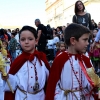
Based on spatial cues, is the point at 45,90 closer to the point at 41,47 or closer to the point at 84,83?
the point at 84,83

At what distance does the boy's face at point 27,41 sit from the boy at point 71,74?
387 millimetres

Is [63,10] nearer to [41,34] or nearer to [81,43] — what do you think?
[41,34]

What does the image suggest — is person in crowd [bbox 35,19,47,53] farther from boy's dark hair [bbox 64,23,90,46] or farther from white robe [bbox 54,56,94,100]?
white robe [bbox 54,56,94,100]

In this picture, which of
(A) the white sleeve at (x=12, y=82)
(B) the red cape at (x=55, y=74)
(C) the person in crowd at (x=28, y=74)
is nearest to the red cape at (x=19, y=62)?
(C) the person in crowd at (x=28, y=74)

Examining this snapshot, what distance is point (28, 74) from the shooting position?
3.26 m

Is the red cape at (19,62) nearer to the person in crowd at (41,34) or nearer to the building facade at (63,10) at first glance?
the person in crowd at (41,34)

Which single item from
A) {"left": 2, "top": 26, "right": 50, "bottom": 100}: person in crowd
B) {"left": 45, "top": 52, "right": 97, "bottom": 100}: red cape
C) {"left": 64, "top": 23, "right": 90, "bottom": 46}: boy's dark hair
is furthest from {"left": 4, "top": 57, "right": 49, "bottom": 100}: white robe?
{"left": 64, "top": 23, "right": 90, "bottom": 46}: boy's dark hair

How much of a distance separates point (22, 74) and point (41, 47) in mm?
8331

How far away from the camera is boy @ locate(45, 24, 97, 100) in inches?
123

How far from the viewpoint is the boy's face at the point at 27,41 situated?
3301 millimetres

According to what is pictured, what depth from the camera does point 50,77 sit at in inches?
125

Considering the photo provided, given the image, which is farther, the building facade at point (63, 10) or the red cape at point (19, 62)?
the building facade at point (63, 10)

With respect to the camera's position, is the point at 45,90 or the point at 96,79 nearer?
the point at 96,79

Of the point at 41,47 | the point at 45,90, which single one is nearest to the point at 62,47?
the point at 41,47
